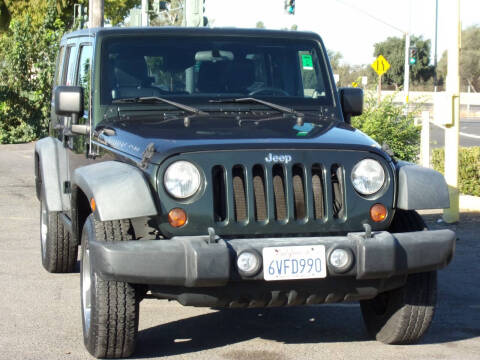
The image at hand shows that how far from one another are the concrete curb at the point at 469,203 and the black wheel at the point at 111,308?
25.3ft

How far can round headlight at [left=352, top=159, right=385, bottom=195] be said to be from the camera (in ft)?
17.1

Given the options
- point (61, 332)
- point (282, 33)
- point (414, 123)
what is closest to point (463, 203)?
point (414, 123)

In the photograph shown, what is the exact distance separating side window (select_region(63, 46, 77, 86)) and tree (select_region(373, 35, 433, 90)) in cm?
7677

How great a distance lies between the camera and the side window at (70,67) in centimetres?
746

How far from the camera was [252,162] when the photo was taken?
5055 millimetres

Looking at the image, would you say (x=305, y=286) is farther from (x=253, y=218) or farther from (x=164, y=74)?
(x=164, y=74)

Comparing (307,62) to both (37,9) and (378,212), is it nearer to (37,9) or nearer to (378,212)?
(378,212)

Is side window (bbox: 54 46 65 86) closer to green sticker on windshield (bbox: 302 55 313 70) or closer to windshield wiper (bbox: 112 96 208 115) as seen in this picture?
windshield wiper (bbox: 112 96 208 115)

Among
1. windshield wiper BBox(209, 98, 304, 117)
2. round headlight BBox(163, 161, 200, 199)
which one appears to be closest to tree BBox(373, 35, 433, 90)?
windshield wiper BBox(209, 98, 304, 117)

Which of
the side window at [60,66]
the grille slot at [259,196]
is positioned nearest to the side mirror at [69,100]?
the grille slot at [259,196]

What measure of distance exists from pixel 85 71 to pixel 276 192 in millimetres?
2299

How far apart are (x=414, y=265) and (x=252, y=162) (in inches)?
40.5

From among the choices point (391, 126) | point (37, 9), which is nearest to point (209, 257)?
point (391, 126)

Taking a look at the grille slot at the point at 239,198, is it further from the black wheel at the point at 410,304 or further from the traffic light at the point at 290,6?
the traffic light at the point at 290,6
